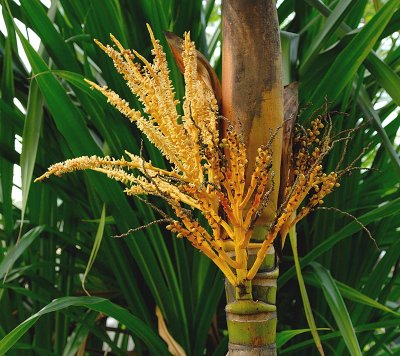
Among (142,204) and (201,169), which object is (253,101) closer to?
(201,169)

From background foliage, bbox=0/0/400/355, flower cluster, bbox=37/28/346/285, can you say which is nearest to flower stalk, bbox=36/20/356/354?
flower cluster, bbox=37/28/346/285

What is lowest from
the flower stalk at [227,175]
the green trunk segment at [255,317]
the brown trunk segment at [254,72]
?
the green trunk segment at [255,317]

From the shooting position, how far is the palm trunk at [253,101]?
0.46 meters

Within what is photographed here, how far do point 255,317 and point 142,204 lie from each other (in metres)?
0.34

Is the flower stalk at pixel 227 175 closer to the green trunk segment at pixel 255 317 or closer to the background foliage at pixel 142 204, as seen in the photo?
the green trunk segment at pixel 255 317

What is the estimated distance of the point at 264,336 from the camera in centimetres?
47

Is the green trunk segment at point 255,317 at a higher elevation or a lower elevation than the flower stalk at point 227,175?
lower

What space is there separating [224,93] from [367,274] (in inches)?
22.3

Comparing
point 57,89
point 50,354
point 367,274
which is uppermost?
point 57,89

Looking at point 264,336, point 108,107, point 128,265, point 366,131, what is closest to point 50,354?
point 128,265

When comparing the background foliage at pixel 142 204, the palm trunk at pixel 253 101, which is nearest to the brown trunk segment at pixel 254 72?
the palm trunk at pixel 253 101

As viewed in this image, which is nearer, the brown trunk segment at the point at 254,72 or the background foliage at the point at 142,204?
the brown trunk segment at the point at 254,72

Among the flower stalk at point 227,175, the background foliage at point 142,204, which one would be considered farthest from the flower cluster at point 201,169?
the background foliage at point 142,204

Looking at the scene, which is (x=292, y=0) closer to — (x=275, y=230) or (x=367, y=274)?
(x=367, y=274)
